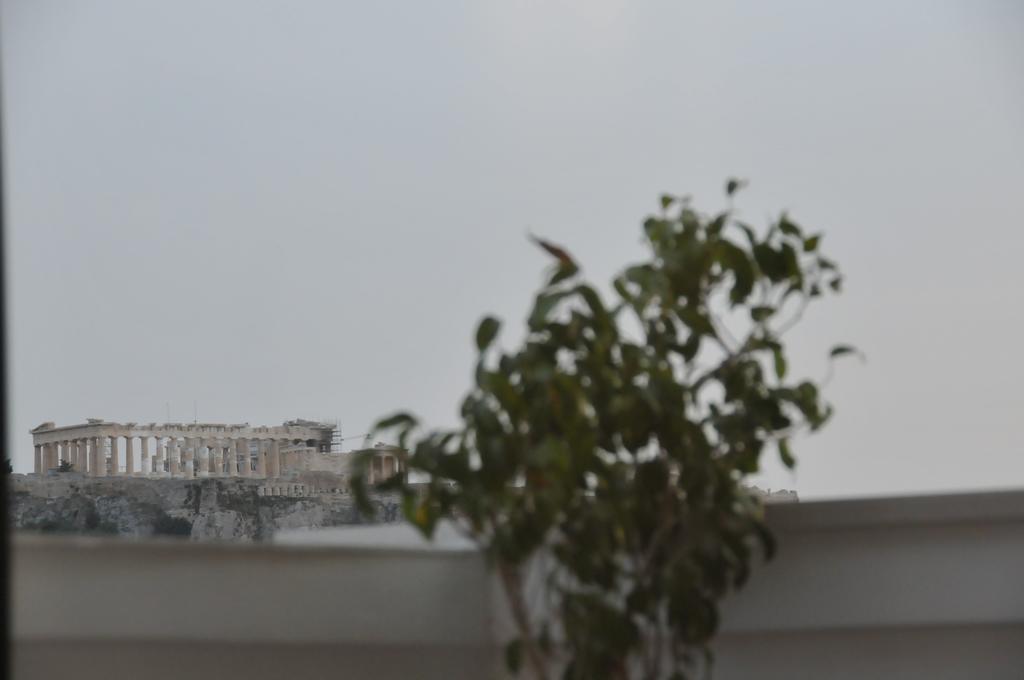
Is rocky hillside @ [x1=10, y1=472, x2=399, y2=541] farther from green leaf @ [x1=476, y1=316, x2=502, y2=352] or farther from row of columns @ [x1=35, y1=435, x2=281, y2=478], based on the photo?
green leaf @ [x1=476, y1=316, x2=502, y2=352]

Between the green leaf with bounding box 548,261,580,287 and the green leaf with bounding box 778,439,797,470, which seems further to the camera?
the green leaf with bounding box 778,439,797,470

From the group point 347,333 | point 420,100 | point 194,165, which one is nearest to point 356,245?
point 347,333

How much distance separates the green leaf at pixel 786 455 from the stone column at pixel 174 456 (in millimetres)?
38185

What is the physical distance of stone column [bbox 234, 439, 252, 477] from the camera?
39312 millimetres

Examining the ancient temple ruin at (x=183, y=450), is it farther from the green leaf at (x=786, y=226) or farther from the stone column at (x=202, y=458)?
the green leaf at (x=786, y=226)

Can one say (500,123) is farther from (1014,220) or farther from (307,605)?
(307,605)

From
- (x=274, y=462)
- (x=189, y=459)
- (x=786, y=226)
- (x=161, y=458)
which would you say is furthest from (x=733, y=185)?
(x=161, y=458)

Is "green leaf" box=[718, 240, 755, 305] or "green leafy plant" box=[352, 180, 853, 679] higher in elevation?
"green leaf" box=[718, 240, 755, 305]

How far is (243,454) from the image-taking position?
40.5 metres

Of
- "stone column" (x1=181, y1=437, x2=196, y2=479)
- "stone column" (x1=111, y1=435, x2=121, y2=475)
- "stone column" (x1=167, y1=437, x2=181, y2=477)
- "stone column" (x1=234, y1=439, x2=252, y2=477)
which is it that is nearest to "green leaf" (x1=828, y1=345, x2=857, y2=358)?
"stone column" (x1=181, y1=437, x2=196, y2=479)

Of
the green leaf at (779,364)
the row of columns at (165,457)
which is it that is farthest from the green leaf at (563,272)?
the row of columns at (165,457)

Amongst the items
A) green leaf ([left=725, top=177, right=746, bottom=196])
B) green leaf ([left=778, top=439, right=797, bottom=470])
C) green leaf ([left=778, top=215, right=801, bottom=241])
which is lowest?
green leaf ([left=778, top=439, right=797, bottom=470])

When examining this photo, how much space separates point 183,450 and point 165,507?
641cm

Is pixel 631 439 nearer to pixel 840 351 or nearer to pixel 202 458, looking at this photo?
pixel 840 351
